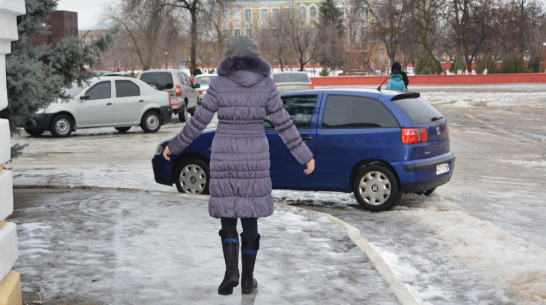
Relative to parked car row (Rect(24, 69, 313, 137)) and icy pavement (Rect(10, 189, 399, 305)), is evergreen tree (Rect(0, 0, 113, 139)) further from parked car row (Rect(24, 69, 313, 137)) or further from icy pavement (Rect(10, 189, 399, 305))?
parked car row (Rect(24, 69, 313, 137))

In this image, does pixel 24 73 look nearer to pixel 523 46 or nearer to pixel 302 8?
pixel 523 46

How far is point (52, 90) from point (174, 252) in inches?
120

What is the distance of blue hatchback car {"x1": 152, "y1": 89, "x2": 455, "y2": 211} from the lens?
9680mm

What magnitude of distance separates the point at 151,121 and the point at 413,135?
13.8 metres

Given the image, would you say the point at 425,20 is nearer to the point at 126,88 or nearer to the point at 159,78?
the point at 159,78

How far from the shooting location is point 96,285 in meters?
5.85

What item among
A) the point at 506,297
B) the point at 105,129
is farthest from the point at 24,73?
the point at 105,129

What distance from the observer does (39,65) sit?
891 centimetres

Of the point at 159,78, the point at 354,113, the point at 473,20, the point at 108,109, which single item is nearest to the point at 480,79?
the point at 473,20

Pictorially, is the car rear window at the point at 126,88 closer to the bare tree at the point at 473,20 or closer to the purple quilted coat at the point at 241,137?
the purple quilted coat at the point at 241,137

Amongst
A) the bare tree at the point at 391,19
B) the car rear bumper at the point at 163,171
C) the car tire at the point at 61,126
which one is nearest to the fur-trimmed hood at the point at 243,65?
the car rear bumper at the point at 163,171

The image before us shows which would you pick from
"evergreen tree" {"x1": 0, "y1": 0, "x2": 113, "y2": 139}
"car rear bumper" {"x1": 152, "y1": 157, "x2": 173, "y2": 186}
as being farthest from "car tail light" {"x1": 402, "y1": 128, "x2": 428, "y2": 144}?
"evergreen tree" {"x1": 0, "y1": 0, "x2": 113, "y2": 139}

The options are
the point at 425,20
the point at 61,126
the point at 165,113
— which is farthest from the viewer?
the point at 425,20

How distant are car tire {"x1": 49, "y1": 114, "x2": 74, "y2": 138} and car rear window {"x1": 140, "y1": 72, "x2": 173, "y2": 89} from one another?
5339 mm
